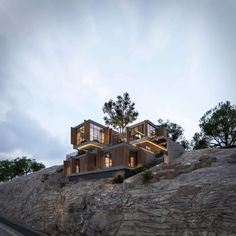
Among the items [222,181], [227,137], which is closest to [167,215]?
[222,181]

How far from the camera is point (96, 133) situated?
5419cm

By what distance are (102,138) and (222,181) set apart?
31468 mm

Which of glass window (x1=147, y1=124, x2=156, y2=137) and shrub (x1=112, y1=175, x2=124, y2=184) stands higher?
glass window (x1=147, y1=124, x2=156, y2=137)

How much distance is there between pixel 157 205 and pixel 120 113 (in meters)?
50.1

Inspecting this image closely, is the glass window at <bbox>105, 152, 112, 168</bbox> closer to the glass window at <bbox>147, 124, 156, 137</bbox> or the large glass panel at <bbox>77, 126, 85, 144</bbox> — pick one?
the large glass panel at <bbox>77, 126, 85, 144</bbox>

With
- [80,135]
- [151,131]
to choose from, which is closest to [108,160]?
[80,135]

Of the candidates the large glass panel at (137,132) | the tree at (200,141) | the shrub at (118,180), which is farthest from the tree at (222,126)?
the shrub at (118,180)

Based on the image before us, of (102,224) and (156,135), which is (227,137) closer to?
(156,135)

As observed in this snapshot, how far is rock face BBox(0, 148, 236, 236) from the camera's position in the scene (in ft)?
70.0

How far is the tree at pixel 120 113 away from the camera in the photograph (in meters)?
73.9

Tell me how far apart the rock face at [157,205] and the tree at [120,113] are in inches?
1227

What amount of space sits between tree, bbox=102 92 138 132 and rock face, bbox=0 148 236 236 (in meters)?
31.2

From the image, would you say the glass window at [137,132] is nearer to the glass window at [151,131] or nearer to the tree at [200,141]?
the glass window at [151,131]

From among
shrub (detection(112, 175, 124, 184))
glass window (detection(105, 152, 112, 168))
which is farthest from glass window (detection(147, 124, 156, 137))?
shrub (detection(112, 175, 124, 184))
